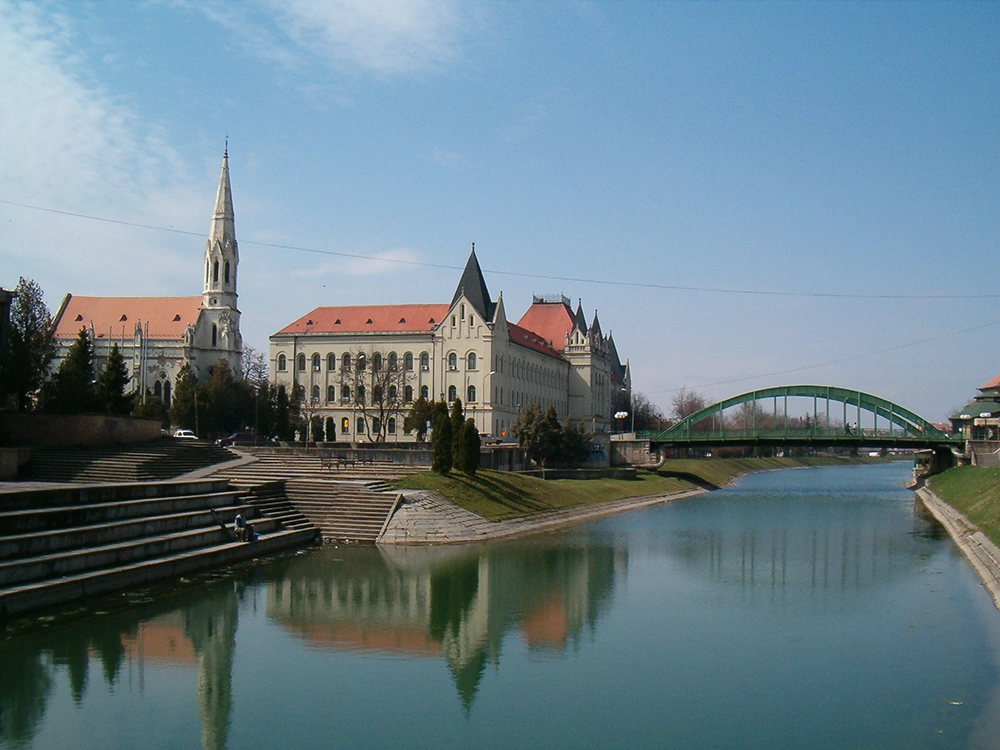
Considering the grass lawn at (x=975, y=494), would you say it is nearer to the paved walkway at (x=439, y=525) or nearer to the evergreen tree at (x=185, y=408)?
the paved walkway at (x=439, y=525)

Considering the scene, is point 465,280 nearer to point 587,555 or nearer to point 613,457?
point 613,457

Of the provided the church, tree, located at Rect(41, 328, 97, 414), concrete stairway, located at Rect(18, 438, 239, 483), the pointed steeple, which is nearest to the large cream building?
the pointed steeple

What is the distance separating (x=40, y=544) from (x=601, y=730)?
15056 mm

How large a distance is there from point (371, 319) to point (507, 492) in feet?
158

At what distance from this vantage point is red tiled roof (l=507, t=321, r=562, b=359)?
92719 mm

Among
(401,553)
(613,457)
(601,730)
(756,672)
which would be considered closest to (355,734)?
(601,730)

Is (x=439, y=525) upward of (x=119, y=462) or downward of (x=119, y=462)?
downward

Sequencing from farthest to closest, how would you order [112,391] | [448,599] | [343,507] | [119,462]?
1. [112,391]
2. [119,462]
3. [343,507]
4. [448,599]

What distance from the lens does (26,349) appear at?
4531 cm

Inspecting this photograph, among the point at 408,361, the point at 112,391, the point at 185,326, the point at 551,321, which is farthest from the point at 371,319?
the point at 112,391

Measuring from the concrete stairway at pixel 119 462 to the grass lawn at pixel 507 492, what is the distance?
1099 cm

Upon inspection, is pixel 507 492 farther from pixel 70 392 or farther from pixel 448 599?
pixel 70 392

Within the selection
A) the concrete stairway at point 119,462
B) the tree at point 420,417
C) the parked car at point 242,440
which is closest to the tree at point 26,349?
the concrete stairway at point 119,462

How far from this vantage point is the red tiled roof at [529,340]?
92719mm
